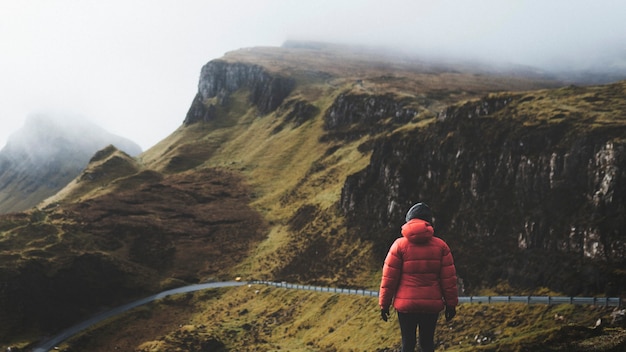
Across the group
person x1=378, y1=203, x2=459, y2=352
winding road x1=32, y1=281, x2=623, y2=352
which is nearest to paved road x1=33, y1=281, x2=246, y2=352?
winding road x1=32, y1=281, x2=623, y2=352

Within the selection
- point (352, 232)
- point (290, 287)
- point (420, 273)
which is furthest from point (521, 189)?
point (420, 273)

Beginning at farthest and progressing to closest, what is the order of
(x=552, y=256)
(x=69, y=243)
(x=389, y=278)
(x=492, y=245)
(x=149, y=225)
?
(x=149, y=225) → (x=69, y=243) → (x=492, y=245) → (x=552, y=256) → (x=389, y=278)

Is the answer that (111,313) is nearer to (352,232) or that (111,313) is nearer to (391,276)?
(352,232)

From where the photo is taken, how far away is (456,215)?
6694 cm

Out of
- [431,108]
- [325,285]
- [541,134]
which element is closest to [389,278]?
[541,134]

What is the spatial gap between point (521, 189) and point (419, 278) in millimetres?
51177

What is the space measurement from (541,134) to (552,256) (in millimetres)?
16848

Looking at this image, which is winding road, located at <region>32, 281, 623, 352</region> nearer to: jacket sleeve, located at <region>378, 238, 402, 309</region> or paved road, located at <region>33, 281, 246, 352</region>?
paved road, located at <region>33, 281, 246, 352</region>

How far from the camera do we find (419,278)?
13492 millimetres

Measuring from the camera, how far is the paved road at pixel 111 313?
70306mm

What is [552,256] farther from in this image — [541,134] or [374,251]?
[374,251]

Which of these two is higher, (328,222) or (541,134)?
(541,134)

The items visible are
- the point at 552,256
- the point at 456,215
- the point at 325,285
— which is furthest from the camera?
the point at 325,285

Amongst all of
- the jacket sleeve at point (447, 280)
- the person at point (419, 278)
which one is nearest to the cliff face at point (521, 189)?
the jacket sleeve at point (447, 280)
